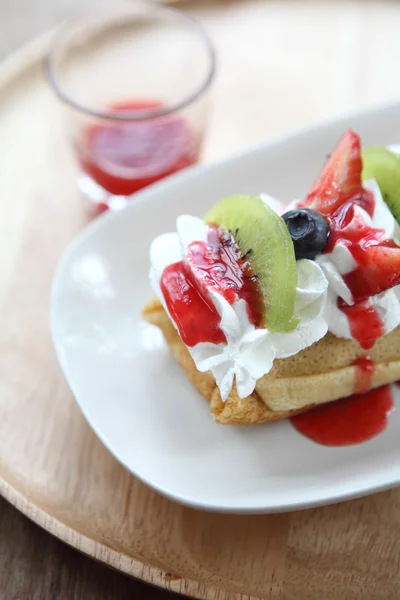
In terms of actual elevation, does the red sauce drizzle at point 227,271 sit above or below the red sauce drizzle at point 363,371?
above

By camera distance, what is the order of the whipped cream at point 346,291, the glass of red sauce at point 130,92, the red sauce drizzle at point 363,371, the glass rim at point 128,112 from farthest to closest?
the glass of red sauce at point 130,92 → the glass rim at point 128,112 → the red sauce drizzle at point 363,371 → the whipped cream at point 346,291

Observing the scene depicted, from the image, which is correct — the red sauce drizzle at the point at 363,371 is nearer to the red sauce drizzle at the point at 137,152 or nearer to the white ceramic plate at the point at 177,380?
the white ceramic plate at the point at 177,380

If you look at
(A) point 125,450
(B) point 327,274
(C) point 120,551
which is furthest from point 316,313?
(C) point 120,551

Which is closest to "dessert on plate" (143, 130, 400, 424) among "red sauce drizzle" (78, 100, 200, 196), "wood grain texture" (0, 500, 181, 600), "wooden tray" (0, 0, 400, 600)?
"wooden tray" (0, 0, 400, 600)

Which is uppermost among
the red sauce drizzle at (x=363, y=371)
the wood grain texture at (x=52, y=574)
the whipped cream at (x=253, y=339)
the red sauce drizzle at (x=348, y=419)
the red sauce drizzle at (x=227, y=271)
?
the red sauce drizzle at (x=227, y=271)

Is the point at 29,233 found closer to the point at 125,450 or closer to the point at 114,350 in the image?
the point at 114,350

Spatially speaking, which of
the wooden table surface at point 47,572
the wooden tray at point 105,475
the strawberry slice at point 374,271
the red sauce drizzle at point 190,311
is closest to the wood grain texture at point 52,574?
the wooden table surface at point 47,572

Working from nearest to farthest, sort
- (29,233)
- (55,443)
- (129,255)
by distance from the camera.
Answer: (55,443) < (129,255) < (29,233)
